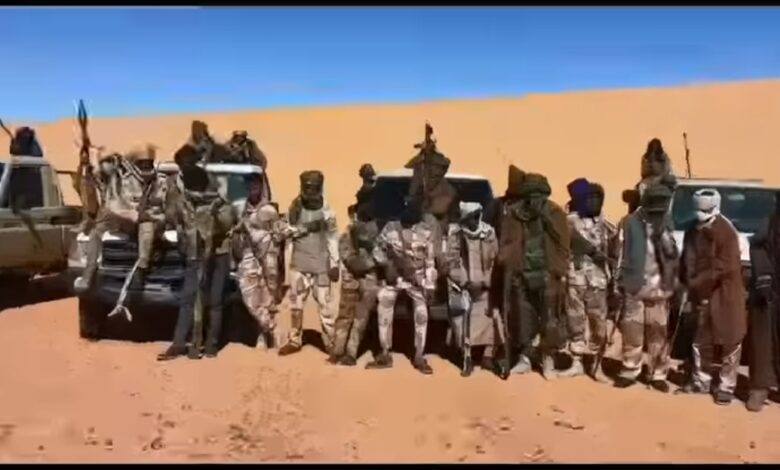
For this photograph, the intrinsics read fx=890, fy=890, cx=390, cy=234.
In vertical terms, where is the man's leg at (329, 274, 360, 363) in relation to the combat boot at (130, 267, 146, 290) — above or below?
below

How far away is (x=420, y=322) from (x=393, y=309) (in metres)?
0.31

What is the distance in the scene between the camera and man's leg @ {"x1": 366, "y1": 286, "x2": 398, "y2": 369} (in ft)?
28.3

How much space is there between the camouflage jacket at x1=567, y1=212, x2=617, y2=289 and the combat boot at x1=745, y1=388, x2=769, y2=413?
159cm

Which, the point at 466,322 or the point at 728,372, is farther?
the point at 466,322

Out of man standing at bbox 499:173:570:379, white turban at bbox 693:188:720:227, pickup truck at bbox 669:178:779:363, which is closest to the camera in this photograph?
white turban at bbox 693:188:720:227

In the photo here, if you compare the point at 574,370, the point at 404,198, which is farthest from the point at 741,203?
the point at 404,198

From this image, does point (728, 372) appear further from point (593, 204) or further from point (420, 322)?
point (420, 322)

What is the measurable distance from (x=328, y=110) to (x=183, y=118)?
1750 cm

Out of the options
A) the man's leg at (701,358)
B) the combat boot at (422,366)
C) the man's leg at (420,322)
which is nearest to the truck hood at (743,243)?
the man's leg at (701,358)

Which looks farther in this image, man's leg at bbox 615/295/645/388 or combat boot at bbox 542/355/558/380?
combat boot at bbox 542/355/558/380

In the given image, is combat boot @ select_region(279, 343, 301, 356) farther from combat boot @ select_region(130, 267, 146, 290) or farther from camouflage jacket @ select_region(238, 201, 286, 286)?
combat boot @ select_region(130, 267, 146, 290)

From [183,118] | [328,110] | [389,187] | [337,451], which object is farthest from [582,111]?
[337,451]

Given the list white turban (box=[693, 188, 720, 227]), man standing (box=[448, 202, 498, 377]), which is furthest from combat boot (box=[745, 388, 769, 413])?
man standing (box=[448, 202, 498, 377])

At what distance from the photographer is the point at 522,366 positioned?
8.62 metres
